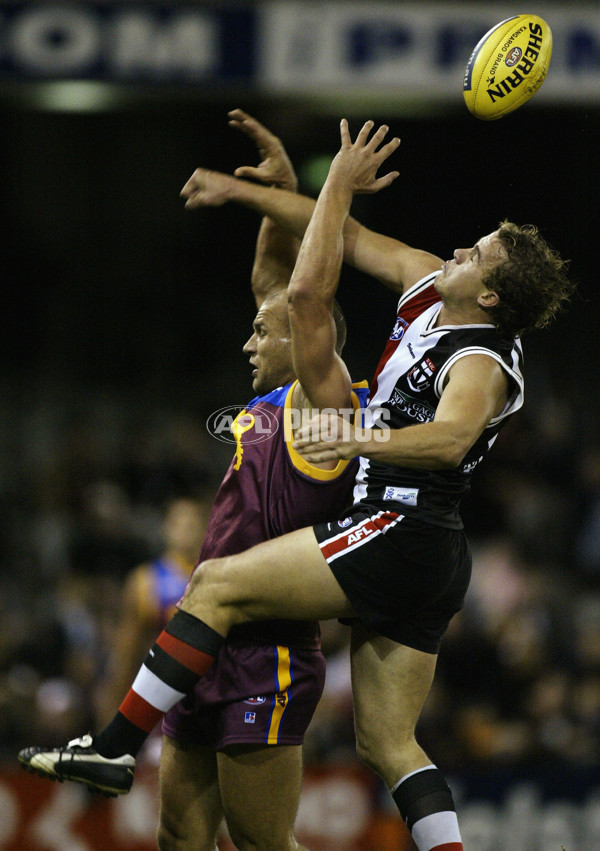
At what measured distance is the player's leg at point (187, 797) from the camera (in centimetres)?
347

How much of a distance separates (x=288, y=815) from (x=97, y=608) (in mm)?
4266

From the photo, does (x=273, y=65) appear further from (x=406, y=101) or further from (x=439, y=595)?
(x=439, y=595)

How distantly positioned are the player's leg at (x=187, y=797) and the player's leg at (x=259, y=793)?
0.18 m

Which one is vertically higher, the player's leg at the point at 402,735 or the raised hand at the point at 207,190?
the raised hand at the point at 207,190

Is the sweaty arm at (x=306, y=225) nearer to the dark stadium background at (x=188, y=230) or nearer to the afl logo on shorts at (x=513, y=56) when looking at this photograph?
the afl logo on shorts at (x=513, y=56)

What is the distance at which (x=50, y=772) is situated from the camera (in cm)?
312

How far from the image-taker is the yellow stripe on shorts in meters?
3.31

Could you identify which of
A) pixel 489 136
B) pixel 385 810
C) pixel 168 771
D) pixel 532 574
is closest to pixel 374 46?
pixel 489 136

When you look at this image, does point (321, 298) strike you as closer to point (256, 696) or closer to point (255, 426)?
point (255, 426)

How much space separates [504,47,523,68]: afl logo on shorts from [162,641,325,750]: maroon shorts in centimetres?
198

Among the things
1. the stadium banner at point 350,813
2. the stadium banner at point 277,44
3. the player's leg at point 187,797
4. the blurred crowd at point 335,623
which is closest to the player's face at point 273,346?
the player's leg at point 187,797

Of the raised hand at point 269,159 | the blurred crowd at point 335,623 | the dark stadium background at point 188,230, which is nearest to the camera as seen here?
the raised hand at point 269,159

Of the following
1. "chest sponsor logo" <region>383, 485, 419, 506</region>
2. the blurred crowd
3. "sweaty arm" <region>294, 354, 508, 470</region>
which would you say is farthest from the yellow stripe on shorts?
the blurred crowd

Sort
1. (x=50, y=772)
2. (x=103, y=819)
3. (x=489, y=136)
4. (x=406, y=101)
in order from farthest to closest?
(x=489, y=136) → (x=406, y=101) → (x=103, y=819) → (x=50, y=772)
